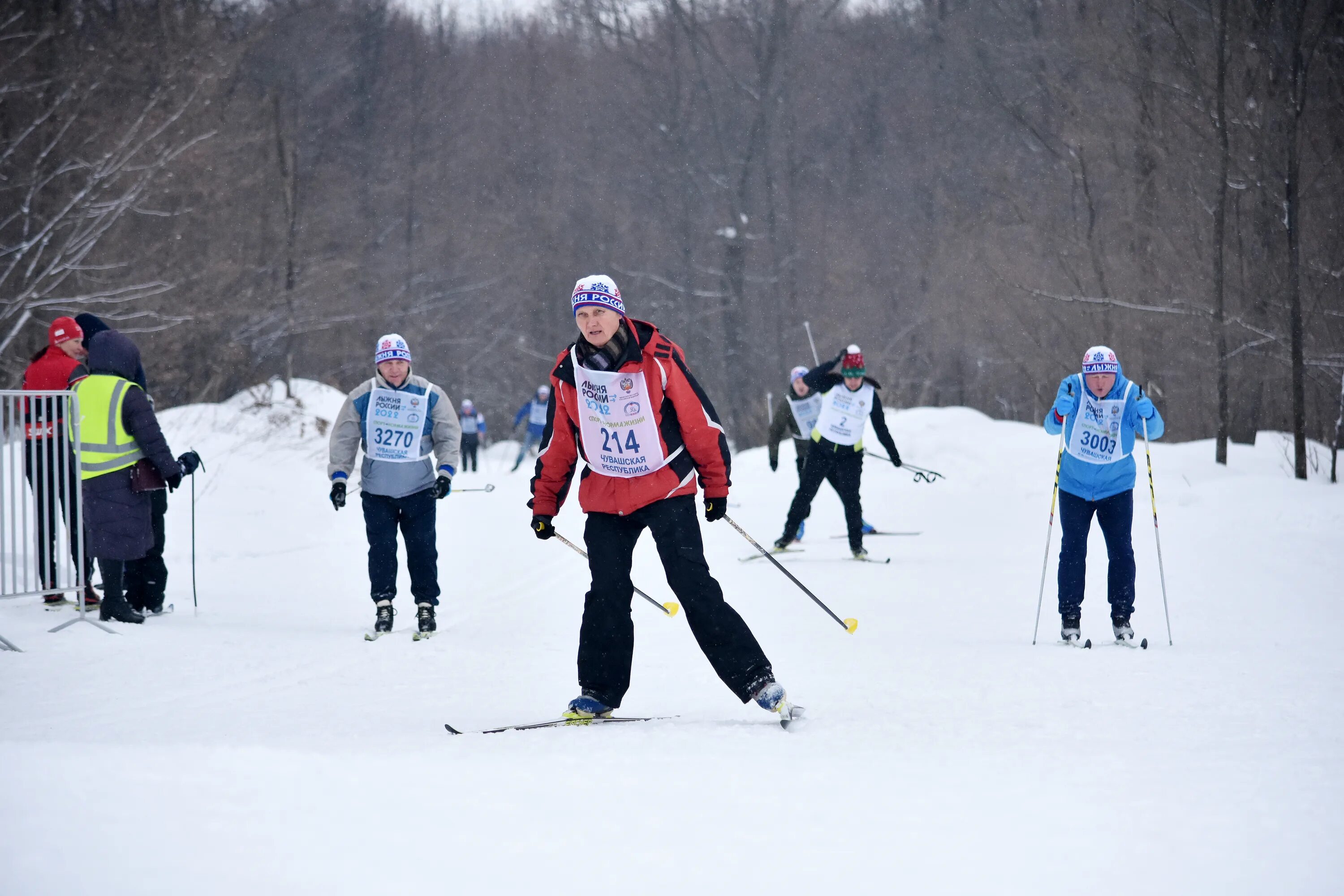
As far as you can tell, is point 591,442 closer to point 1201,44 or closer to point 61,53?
point 1201,44

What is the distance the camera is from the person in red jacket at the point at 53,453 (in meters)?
7.15

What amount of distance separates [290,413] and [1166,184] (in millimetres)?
17295

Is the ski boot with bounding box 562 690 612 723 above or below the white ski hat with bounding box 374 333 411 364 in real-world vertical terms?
below

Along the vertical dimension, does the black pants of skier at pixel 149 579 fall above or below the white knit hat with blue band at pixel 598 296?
below

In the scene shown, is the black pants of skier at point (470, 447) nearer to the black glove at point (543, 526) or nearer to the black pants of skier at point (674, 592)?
the black glove at point (543, 526)

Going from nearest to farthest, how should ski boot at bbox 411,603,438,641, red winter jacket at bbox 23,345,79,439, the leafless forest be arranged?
ski boot at bbox 411,603,438,641 < red winter jacket at bbox 23,345,79,439 < the leafless forest

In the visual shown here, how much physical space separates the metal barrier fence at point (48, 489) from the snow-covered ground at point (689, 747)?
28 centimetres

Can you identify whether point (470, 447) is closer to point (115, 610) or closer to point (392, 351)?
point (392, 351)

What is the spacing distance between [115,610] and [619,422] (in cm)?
413

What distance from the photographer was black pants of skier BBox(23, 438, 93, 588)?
282 inches

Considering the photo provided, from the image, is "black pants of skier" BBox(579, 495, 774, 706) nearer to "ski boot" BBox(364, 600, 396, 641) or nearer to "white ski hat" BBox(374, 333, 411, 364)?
"ski boot" BBox(364, 600, 396, 641)

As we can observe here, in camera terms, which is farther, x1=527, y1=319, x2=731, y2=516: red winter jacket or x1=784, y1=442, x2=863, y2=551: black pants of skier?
x1=784, y1=442, x2=863, y2=551: black pants of skier

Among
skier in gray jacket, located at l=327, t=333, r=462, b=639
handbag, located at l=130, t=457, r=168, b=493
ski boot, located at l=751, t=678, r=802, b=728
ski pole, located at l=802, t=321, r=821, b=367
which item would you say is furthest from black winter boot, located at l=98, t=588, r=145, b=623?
ski pole, located at l=802, t=321, r=821, b=367

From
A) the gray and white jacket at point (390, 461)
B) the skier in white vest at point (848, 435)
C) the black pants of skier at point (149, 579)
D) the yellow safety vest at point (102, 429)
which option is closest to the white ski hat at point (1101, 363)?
the gray and white jacket at point (390, 461)
